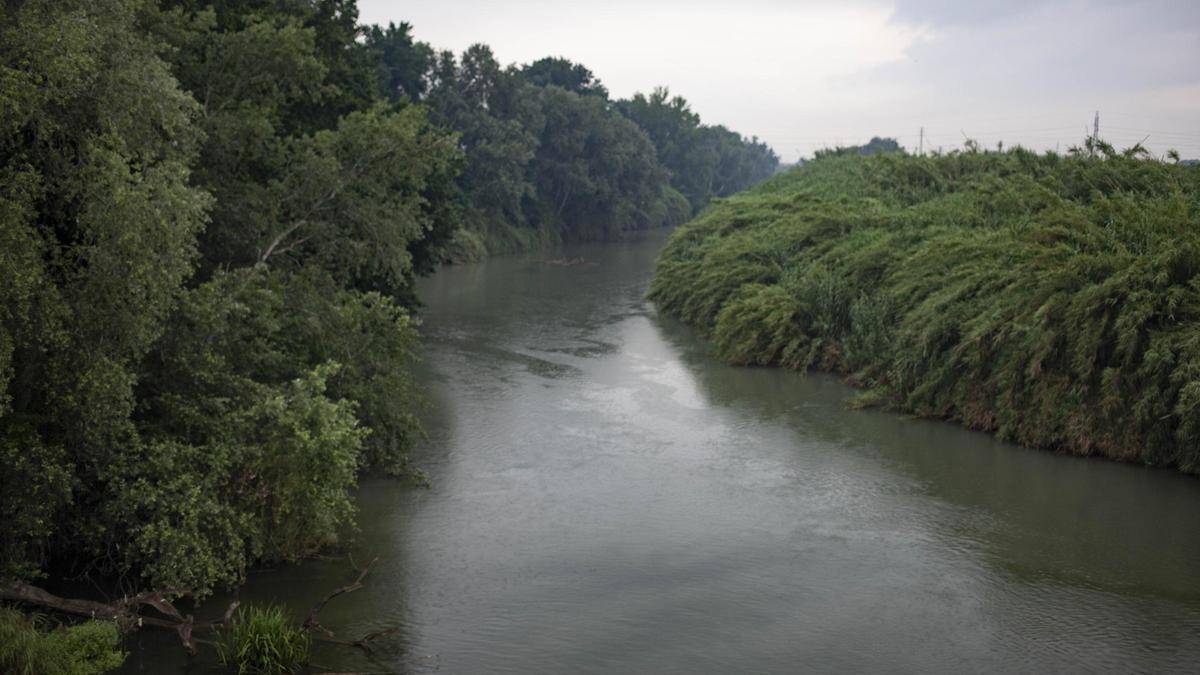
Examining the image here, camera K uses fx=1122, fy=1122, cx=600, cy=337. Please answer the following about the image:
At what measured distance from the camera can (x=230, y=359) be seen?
13.9m

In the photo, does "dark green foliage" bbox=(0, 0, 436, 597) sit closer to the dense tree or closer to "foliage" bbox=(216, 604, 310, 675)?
"foliage" bbox=(216, 604, 310, 675)

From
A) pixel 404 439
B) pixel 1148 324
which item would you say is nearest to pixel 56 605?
pixel 404 439

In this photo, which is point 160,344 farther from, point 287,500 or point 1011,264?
point 1011,264

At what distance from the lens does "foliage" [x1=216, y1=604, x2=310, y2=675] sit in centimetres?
1047

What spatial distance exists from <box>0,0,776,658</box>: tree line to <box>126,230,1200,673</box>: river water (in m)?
1.24

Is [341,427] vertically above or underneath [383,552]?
above

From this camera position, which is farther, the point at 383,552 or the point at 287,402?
the point at 383,552

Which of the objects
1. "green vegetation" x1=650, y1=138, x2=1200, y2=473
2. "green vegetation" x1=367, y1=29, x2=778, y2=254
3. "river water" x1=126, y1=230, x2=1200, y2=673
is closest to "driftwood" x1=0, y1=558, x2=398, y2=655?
"river water" x1=126, y1=230, x2=1200, y2=673

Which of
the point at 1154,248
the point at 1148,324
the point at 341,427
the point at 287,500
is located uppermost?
the point at 1154,248

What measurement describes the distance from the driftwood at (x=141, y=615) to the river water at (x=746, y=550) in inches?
8.2

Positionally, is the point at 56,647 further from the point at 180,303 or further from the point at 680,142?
the point at 680,142

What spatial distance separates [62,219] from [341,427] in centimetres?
354

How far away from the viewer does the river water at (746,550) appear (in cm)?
1138

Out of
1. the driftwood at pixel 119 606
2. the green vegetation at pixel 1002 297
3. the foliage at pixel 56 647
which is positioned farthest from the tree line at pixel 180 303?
the green vegetation at pixel 1002 297
